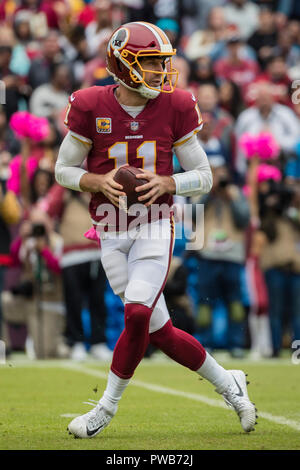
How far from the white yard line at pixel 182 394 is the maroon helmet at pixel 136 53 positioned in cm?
191

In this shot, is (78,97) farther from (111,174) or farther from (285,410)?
(285,410)

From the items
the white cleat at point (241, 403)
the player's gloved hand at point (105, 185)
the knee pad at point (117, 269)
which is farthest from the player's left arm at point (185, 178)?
the white cleat at point (241, 403)

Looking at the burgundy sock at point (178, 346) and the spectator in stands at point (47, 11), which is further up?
the spectator in stands at point (47, 11)

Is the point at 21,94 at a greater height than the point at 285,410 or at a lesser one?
greater

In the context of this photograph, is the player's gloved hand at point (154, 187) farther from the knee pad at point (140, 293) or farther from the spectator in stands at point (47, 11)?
the spectator in stands at point (47, 11)

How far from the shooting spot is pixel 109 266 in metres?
5.07

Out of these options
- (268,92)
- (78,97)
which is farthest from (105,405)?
(268,92)

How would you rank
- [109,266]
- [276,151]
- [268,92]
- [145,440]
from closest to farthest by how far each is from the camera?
[145,440]
[109,266]
[276,151]
[268,92]

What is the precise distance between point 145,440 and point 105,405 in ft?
1.08

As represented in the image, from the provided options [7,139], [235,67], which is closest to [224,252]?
[7,139]

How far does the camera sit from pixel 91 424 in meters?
4.92

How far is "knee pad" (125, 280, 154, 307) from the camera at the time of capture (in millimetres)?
4797

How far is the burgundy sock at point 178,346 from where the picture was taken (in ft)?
16.6

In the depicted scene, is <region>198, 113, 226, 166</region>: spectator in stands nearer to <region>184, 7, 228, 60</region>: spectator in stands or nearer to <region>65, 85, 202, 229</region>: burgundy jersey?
<region>184, 7, 228, 60</region>: spectator in stands
